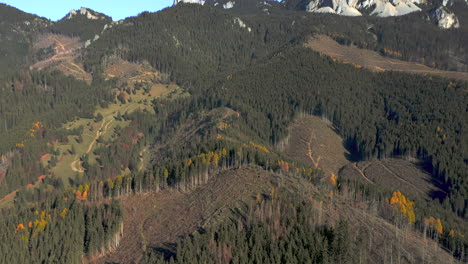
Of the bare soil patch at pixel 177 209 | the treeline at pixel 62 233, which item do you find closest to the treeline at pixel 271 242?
the bare soil patch at pixel 177 209

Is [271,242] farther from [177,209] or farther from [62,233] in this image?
[62,233]

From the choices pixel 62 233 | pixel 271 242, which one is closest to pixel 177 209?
pixel 62 233

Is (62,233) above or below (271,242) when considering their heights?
below

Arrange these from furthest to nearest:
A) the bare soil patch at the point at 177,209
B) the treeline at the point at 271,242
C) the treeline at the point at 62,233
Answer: the bare soil patch at the point at 177,209, the treeline at the point at 62,233, the treeline at the point at 271,242

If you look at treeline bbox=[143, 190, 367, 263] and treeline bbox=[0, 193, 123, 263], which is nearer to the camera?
treeline bbox=[143, 190, 367, 263]

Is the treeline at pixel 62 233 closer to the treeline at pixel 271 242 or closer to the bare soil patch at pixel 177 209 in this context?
the bare soil patch at pixel 177 209

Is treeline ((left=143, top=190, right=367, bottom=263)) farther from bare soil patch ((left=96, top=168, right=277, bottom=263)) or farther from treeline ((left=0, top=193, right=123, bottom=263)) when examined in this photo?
treeline ((left=0, top=193, right=123, bottom=263))

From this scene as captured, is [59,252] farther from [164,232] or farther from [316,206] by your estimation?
[316,206]

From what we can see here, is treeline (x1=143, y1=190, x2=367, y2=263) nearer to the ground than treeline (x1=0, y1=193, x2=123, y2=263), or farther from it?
farther from it

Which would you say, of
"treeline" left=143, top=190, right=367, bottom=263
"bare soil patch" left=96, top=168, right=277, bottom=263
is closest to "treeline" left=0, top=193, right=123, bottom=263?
"bare soil patch" left=96, top=168, right=277, bottom=263
